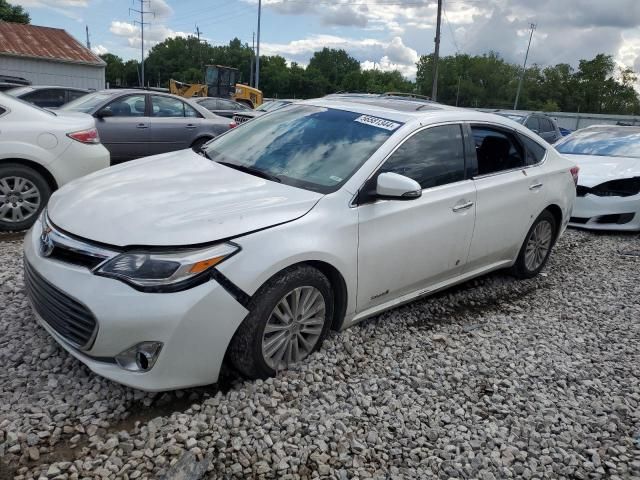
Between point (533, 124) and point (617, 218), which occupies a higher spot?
point (533, 124)

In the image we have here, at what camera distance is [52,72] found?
2934cm

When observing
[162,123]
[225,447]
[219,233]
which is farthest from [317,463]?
[162,123]

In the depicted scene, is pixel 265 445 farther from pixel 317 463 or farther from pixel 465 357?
pixel 465 357

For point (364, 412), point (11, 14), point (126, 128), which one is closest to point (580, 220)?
point (364, 412)

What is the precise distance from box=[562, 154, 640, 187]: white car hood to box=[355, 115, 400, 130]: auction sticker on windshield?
14.8ft

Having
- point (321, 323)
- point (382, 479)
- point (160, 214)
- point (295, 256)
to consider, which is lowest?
point (382, 479)

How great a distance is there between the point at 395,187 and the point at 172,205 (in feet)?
4.30

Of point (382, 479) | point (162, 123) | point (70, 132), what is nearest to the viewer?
point (382, 479)

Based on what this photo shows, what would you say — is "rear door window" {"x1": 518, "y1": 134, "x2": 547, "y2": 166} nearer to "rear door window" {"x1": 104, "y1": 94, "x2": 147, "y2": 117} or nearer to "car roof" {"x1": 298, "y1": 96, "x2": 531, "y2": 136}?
"car roof" {"x1": 298, "y1": 96, "x2": 531, "y2": 136}

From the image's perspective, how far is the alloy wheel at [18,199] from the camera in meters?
5.26

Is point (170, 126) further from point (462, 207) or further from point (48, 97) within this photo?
point (462, 207)

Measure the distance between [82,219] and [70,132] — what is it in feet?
10.5

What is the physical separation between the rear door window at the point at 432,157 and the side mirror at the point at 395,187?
0.67ft

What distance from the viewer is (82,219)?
2807 mm
